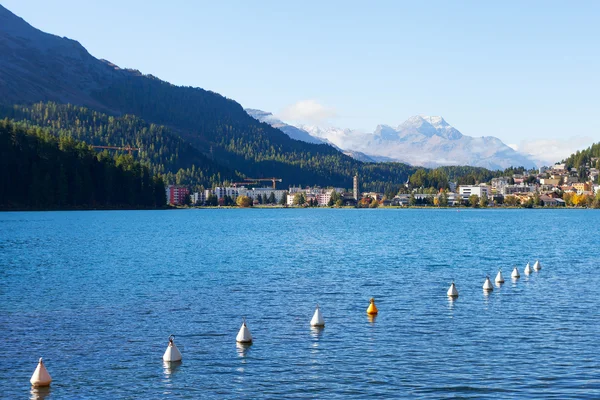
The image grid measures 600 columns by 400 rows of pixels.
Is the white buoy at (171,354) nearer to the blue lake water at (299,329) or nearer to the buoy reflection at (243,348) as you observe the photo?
the blue lake water at (299,329)

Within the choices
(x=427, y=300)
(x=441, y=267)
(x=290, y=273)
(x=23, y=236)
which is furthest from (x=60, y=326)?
(x=23, y=236)

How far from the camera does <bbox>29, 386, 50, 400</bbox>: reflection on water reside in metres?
31.4

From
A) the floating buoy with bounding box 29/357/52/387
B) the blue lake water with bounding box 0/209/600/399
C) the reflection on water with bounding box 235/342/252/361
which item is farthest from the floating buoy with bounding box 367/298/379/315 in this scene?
the floating buoy with bounding box 29/357/52/387

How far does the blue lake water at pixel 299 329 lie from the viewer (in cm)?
3300

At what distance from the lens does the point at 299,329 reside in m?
45.2

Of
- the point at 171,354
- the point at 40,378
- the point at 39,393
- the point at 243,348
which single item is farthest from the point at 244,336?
the point at 39,393

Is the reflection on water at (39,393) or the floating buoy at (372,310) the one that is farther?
the floating buoy at (372,310)

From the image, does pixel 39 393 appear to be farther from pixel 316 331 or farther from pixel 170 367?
pixel 316 331

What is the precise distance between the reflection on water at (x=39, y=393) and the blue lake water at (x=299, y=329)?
0.09 m

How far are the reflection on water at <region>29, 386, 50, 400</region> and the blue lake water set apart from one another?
9cm

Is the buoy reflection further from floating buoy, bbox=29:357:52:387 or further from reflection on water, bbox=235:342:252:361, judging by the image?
floating buoy, bbox=29:357:52:387

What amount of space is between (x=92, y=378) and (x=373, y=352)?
47.7 ft

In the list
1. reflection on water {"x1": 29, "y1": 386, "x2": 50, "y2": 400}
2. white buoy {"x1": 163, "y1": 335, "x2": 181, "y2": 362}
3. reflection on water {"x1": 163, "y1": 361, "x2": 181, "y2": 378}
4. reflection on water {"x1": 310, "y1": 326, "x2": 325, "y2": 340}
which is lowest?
reflection on water {"x1": 29, "y1": 386, "x2": 50, "y2": 400}

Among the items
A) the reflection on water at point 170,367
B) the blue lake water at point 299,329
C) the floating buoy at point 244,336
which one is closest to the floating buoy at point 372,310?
the blue lake water at point 299,329
